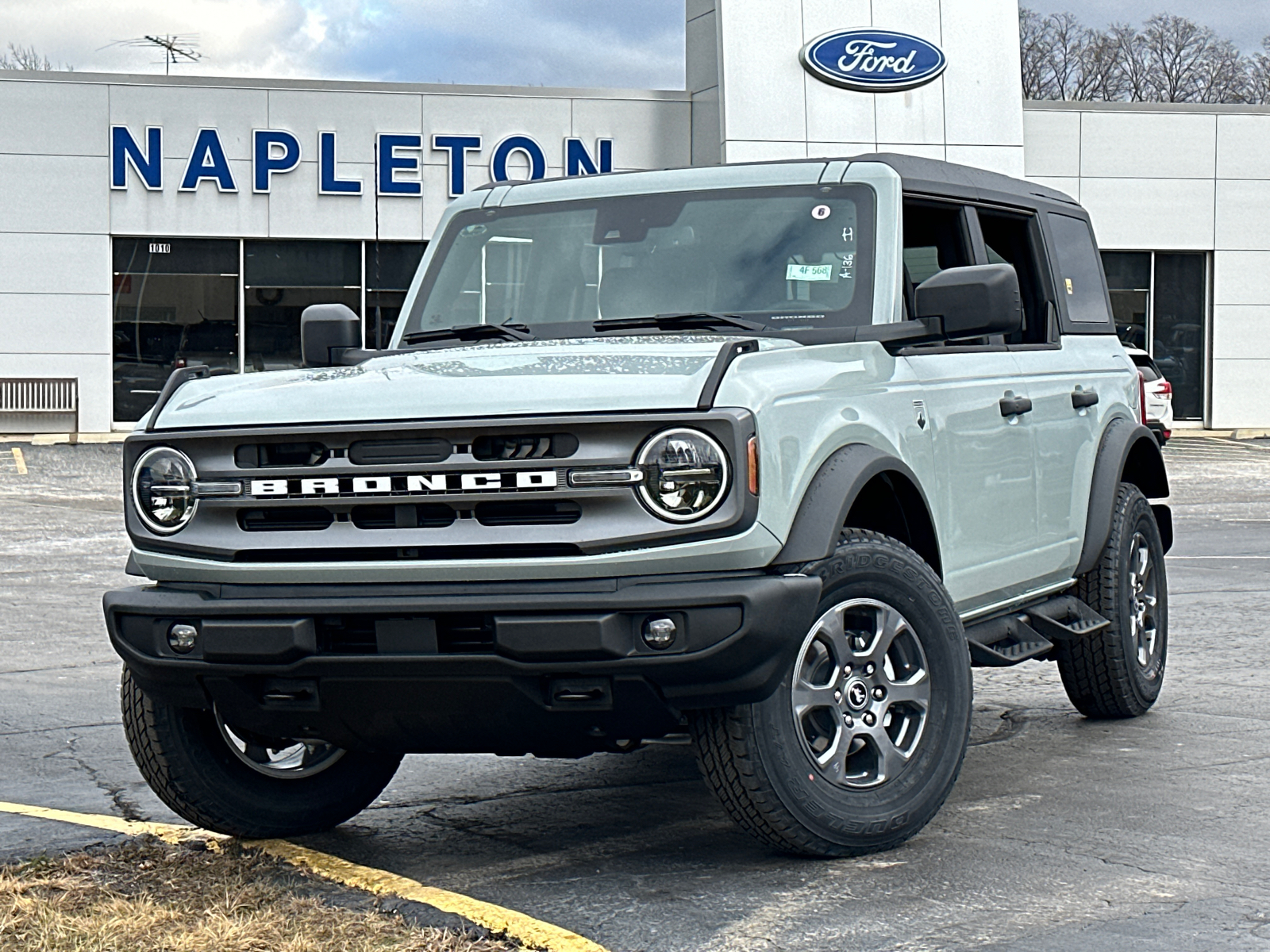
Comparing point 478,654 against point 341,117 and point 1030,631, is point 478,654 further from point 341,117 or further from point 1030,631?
point 341,117

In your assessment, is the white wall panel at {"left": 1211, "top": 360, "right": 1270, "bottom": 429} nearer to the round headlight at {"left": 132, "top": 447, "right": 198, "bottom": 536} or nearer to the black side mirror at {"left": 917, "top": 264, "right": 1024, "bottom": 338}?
the black side mirror at {"left": 917, "top": 264, "right": 1024, "bottom": 338}

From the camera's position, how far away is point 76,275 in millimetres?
28641

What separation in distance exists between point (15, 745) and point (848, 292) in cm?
371

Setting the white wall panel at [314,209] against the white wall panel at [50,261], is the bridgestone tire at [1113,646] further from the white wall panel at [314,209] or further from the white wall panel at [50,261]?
the white wall panel at [50,261]

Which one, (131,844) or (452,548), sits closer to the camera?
(452,548)

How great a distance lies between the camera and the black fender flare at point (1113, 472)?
6.77 meters

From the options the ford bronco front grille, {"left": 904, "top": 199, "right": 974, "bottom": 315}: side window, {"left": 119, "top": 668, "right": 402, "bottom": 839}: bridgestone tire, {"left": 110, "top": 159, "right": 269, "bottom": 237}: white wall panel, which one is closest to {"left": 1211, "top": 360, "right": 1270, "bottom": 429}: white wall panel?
{"left": 110, "top": 159, "right": 269, "bottom": 237}: white wall panel

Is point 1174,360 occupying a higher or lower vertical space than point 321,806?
higher

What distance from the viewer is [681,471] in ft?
14.2

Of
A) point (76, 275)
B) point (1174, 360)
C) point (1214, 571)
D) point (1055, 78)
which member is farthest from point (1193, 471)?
point (1055, 78)

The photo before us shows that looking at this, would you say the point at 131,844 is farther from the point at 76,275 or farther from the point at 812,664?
the point at 76,275

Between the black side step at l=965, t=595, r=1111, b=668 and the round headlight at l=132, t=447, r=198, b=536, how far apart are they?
243 centimetres

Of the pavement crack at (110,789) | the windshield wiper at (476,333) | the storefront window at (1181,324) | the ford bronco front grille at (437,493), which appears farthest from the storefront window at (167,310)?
the ford bronco front grille at (437,493)

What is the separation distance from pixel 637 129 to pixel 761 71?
292 centimetres
